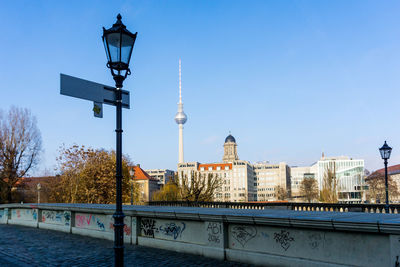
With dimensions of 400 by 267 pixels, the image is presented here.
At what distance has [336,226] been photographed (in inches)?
264

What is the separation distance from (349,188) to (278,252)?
124 metres

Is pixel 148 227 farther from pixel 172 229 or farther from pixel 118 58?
pixel 118 58

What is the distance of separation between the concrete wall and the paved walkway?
1.30 feet

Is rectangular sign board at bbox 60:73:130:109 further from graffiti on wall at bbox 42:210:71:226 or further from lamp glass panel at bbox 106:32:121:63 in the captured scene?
graffiti on wall at bbox 42:210:71:226

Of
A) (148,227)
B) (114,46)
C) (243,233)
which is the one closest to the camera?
(114,46)

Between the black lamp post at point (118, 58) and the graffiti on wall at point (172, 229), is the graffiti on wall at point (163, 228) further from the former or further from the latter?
the black lamp post at point (118, 58)

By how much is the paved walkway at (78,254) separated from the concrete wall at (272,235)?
0.40 meters

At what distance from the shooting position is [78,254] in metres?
9.78

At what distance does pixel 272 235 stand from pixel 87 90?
4844 millimetres

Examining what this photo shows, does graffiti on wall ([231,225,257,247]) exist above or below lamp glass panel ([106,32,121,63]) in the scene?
below

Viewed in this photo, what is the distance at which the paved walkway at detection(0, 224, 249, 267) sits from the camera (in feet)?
28.0

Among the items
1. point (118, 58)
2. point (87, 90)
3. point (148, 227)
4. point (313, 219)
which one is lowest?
point (148, 227)

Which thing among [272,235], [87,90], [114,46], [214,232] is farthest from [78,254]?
[114,46]

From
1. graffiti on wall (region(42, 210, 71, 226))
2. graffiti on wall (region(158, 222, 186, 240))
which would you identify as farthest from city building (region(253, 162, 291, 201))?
graffiti on wall (region(158, 222, 186, 240))
